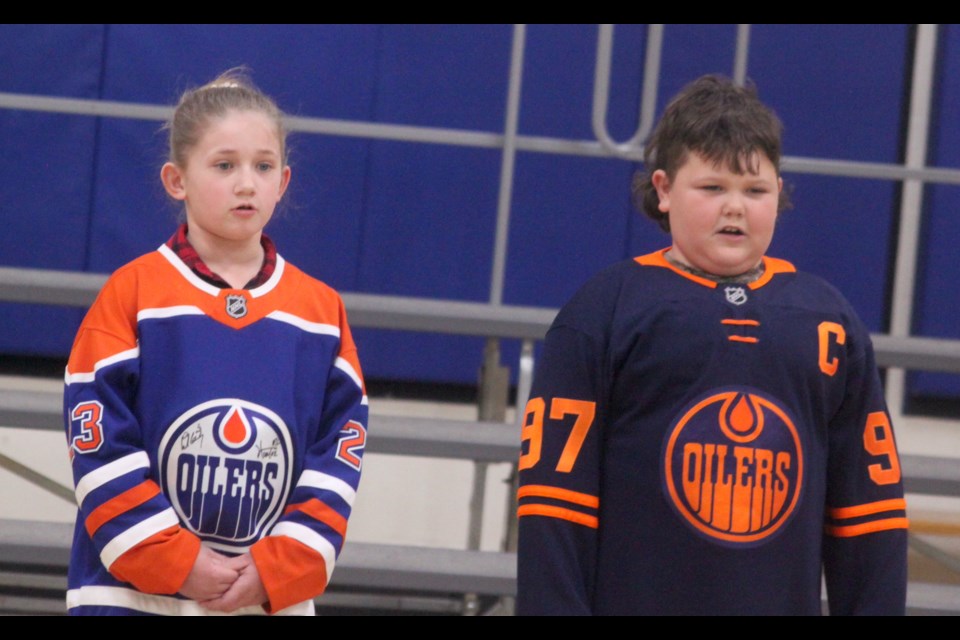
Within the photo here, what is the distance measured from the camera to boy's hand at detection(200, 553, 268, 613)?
133 centimetres

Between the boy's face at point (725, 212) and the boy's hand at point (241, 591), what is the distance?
59 cm

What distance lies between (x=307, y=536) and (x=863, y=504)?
1.99 feet

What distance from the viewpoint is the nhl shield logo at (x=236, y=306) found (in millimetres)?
1386

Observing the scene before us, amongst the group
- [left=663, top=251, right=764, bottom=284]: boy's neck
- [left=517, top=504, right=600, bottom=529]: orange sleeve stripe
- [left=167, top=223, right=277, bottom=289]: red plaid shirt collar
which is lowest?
[left=517, top=504, right=600, bottom=529]: orange sleeve stripe

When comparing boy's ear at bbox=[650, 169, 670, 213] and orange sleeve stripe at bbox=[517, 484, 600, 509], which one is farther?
boy's ear at bbox=[650, 169, 670, 213]

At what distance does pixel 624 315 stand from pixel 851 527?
0.34 m

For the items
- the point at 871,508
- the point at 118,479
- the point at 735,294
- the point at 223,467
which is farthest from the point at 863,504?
the point at 118,479

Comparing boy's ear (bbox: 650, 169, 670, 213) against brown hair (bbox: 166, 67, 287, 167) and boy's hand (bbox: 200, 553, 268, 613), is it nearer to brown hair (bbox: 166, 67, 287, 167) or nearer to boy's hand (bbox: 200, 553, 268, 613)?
brown hair (bbox: 166, 67, 287, 167)

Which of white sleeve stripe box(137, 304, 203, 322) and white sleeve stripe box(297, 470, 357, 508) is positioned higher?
white sleeve stripe box(137, 304, 203, 322)

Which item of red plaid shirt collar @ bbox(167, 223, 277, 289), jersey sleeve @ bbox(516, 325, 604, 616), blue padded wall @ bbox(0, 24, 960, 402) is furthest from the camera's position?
blue padded wall @ bbox(0, 24, 960, 402)

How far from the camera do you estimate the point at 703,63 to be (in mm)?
3773

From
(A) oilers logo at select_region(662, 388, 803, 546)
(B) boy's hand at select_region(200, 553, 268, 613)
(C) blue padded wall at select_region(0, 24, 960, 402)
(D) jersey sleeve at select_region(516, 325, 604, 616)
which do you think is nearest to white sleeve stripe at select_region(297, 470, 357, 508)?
(B) boy's hand at select_region(200, 553, 268, 613)

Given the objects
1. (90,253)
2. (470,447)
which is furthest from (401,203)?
(470,447)

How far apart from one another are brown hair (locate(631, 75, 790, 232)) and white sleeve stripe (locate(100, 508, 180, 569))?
657 millimetres
